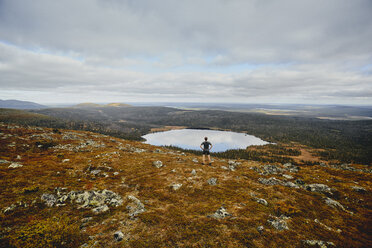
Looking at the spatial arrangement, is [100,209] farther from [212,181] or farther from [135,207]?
[212,181]

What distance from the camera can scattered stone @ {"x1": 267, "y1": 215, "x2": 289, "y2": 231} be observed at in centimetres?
993

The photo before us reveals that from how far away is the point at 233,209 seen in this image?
12250mm

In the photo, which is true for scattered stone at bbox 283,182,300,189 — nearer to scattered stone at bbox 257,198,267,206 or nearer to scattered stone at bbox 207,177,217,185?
scattered stone at bbox 257,198,267,206

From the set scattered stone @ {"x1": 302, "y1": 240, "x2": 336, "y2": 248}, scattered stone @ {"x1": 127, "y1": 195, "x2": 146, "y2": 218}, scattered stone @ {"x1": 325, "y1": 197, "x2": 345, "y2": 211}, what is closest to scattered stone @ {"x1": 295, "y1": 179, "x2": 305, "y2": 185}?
scattered stone @ {"x1": 325, "y1": 197, "x2": 345, "y2": 211}

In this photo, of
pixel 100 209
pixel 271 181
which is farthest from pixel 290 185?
pixel 100 209

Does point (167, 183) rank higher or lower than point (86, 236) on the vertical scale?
lower

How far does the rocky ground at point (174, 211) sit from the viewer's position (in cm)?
852

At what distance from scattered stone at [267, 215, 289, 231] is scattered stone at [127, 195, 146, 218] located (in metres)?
9.74

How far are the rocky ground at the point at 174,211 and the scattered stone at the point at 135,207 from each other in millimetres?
79

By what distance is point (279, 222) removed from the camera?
10406 millimetres

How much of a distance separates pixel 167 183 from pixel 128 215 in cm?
666

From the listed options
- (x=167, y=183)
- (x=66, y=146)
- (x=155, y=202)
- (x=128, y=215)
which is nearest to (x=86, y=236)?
(x=128, y=215)

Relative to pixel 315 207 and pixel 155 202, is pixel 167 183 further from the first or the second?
pixel 315 207

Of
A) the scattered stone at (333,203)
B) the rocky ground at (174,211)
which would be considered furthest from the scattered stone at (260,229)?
the scattered stone at (333,203)
